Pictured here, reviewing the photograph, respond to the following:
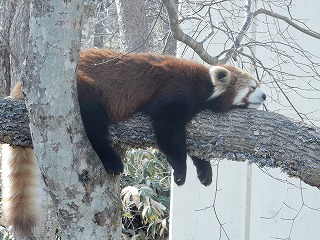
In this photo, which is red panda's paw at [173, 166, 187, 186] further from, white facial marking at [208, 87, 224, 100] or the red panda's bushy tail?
the red panda's bushy tail

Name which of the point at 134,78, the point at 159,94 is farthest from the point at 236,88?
the point at 134,78

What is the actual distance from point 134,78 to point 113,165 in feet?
2.59

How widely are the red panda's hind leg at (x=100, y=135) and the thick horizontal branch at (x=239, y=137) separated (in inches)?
4.0

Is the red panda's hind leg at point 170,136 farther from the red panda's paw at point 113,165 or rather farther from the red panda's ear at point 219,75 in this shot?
the red panda's ear at point 219,75

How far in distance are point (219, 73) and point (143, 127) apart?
74cm

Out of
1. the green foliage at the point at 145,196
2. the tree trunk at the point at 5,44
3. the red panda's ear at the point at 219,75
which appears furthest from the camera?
the green foliage at the point at 145,196

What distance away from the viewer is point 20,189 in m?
3.70

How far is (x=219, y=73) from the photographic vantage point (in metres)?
4.05

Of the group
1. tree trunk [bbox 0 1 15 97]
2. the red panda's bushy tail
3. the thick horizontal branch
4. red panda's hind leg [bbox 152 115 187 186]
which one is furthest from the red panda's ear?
tree trunk [bbox 0 1 15 97]

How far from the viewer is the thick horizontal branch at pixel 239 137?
→ 3.21 meters

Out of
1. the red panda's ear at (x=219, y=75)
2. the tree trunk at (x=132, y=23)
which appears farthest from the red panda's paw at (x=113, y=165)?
the tree trunk at (x=132, y=23)

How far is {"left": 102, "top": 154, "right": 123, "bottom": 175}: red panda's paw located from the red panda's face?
0.85 meters

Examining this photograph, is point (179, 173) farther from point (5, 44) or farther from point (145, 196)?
point (145, 196)

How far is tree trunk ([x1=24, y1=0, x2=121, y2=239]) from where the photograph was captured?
2.94m
